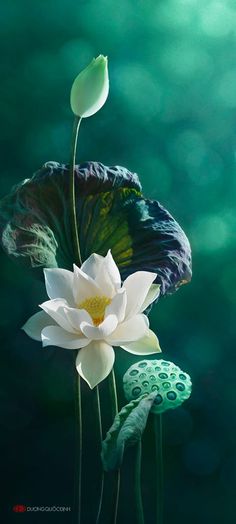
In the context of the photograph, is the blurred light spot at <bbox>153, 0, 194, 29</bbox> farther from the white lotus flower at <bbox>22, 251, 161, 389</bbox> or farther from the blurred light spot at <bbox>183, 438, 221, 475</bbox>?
the blurred light spot at <bbox>183, 438, 221, 475</bbox>

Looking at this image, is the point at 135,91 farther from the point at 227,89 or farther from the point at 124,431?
the point at 124,431

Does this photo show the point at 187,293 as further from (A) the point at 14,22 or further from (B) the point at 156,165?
Result: (A) the point at 14,22

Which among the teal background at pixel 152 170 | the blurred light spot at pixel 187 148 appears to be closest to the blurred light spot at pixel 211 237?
the teal background at pixel 152 170

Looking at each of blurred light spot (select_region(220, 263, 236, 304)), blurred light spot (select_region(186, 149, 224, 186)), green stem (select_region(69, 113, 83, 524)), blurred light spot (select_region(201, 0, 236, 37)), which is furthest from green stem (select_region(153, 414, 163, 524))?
blurred light spot (select_region(201, 0, 236, 37))

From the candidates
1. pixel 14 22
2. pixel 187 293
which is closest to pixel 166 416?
pixel 187 293

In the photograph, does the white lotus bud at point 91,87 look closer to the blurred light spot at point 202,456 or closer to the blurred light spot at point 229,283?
the blurred light spot at point 229,283
